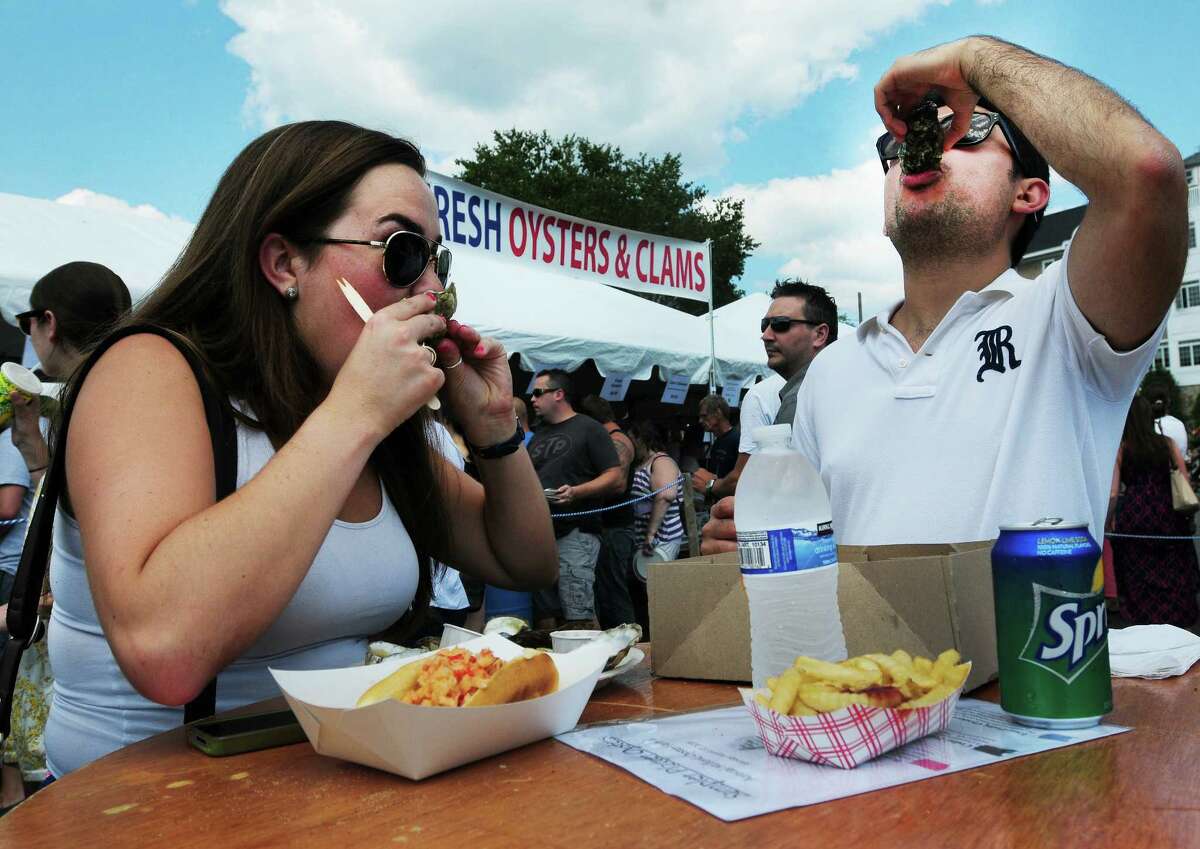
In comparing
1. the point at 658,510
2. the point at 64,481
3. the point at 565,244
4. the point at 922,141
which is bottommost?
the point at 658,510

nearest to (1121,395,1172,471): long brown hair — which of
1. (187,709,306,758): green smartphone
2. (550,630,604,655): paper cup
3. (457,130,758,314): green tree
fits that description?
(550,630,604,655): paper cup

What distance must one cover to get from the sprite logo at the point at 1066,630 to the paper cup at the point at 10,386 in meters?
3.72

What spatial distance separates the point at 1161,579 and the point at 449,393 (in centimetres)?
610

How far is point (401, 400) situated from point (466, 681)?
0.48 meters

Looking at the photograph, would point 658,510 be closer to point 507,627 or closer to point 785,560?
point 507,627

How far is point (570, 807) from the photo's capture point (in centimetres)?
88

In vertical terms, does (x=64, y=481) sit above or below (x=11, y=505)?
above

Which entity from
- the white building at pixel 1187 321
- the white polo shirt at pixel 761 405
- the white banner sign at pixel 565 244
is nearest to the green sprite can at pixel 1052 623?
the white polo shirt at pixel 761 405

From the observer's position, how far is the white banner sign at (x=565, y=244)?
6777 millimetres

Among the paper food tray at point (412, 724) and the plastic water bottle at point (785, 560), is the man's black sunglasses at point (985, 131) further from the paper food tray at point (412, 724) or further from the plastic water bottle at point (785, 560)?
the paper food tray at point (412, 724)

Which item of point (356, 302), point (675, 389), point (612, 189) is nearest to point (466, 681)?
point (356, 302)

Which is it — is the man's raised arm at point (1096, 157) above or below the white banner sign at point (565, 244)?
below

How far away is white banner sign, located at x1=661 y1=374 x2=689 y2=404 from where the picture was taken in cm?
856

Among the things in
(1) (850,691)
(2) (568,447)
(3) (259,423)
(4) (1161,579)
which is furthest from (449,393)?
(4) (1161,579)
